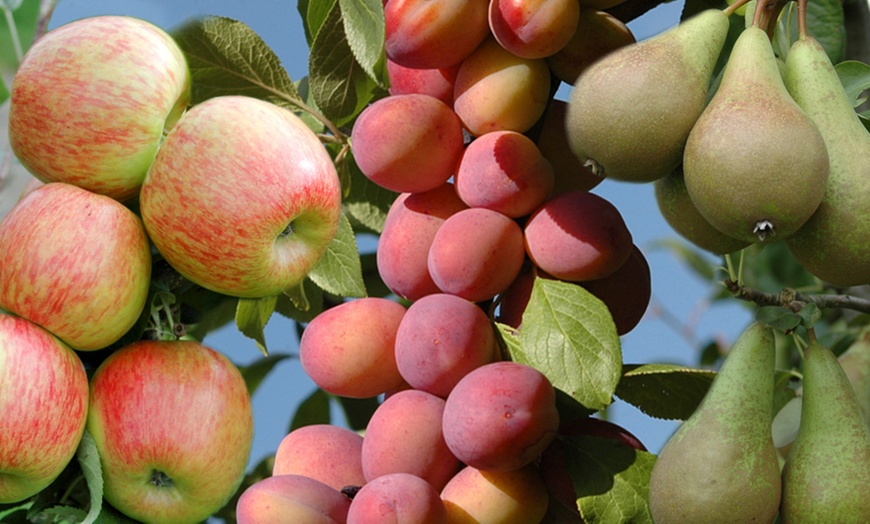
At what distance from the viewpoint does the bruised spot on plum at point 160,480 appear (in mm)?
773

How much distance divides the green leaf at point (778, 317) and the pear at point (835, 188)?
4 cm

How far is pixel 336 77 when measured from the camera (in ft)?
3.05

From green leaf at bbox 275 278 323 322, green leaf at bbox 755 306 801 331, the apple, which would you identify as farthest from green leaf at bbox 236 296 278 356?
green leaf at bbox 755 306 801 331

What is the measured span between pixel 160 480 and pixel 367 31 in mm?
401

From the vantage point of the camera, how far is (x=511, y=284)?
2.64 ft

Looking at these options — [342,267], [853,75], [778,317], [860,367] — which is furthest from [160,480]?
[860,367]

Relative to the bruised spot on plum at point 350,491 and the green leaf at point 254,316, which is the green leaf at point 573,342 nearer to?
the bruised spot on plum at point 350,491

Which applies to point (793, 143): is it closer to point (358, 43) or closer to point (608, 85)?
point (608, 85)

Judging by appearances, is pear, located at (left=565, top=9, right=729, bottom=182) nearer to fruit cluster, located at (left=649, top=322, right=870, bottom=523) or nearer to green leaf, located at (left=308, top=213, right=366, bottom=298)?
fruit cluster, located at (left=649, top=322, right=870, bottom=523)

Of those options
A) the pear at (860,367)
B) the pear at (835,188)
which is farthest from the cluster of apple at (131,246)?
the pear at (860,367)

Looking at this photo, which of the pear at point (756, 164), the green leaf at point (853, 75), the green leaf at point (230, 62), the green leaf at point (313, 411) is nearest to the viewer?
the pear at point (756, 164)

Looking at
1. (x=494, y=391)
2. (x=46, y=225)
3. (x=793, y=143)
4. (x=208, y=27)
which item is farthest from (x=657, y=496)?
(x=208, y=27)

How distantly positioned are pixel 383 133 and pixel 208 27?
26cm

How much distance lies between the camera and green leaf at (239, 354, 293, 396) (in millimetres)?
1338
